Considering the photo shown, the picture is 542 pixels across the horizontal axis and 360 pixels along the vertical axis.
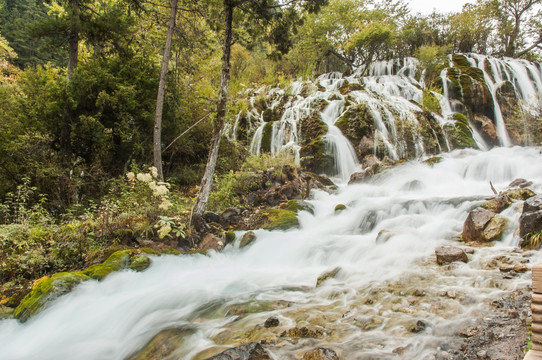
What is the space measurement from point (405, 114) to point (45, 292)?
17.0m

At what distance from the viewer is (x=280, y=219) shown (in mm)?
8664

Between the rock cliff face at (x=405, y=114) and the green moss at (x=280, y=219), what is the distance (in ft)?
16.0

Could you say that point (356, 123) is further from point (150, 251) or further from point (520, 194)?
point (150, 251)

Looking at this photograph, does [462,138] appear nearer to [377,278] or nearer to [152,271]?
[377,278]

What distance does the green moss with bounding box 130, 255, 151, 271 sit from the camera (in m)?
5.72

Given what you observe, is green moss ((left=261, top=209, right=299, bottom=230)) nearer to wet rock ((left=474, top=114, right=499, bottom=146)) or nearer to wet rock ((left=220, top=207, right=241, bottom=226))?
wet rock ((left=220, top=207, right=241, bottom=226))

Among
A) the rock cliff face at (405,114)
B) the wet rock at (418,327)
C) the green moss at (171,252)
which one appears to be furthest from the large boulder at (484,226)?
the rock cliff face at (405,114)

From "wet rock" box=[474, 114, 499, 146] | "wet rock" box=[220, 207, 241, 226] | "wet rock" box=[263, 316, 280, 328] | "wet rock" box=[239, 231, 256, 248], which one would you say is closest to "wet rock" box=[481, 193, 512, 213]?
"wet rock" box=[239, 231, 256, 248]

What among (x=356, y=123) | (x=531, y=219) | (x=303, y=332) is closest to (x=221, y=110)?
(x=303, y=332)

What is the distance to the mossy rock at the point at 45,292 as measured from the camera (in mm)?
4441

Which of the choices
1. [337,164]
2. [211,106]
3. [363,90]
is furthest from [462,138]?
[211,106]

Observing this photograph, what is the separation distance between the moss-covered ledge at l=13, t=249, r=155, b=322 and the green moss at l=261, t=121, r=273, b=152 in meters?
10.2

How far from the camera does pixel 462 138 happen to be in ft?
53.8

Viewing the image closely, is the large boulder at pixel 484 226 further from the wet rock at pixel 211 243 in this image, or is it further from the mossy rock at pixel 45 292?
the mossy rock at pixel 45 292
